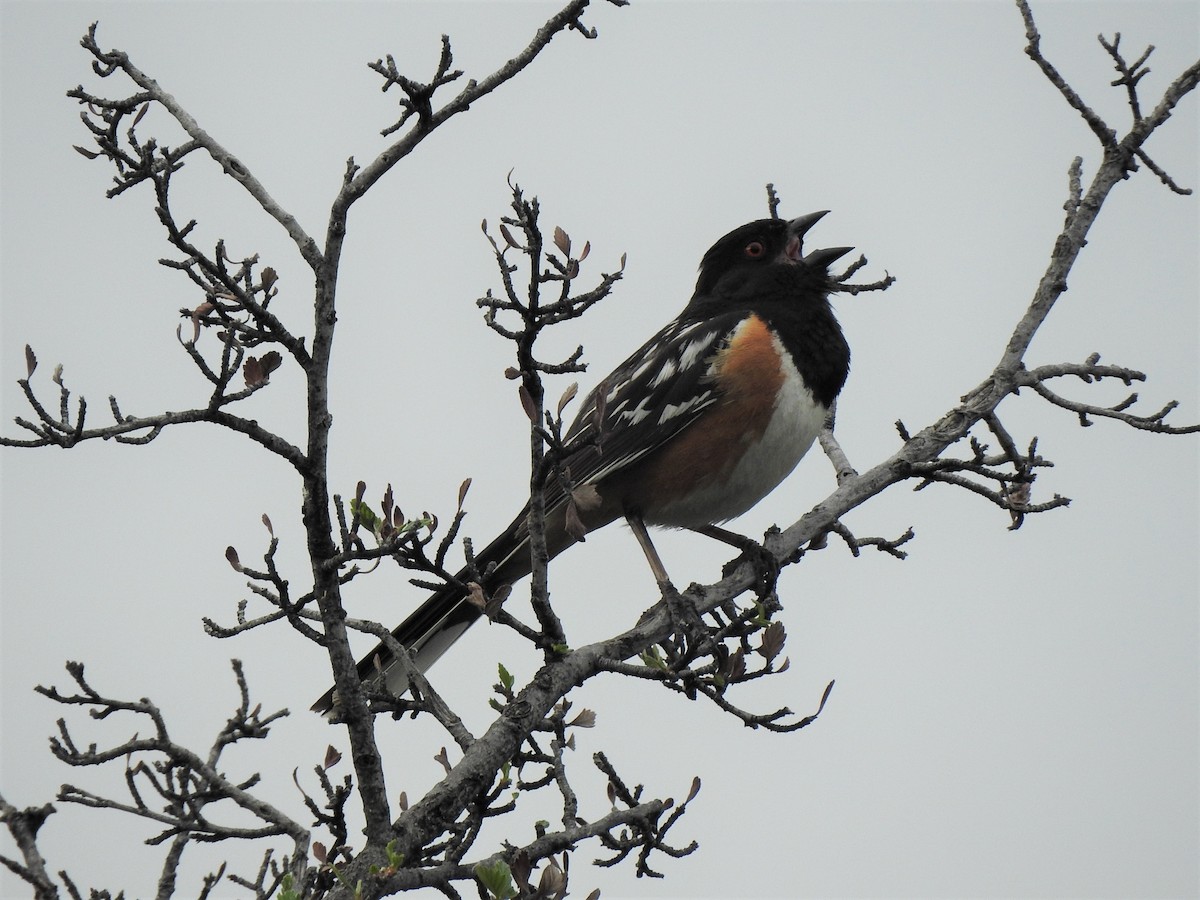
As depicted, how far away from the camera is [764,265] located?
5598mm

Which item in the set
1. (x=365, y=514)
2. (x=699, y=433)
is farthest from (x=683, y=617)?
(x=365, y=514)

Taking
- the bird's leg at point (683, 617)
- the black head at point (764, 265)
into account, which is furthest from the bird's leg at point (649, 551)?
the black head at point (764, 265)

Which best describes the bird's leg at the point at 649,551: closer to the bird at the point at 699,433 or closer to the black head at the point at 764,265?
the bird at the point at 699,433

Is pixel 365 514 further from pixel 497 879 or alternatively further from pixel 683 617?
pixel 683 617

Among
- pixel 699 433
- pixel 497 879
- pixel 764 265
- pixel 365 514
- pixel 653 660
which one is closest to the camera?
pixel 497 879

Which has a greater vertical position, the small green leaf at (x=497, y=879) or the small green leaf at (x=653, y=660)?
the small green leaf at (x=653, y=660)

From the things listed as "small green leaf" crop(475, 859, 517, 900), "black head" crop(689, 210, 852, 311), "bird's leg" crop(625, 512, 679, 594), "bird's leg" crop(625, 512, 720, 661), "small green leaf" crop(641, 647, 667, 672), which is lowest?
"small green leaf" crop(475, 859, 517, 900)

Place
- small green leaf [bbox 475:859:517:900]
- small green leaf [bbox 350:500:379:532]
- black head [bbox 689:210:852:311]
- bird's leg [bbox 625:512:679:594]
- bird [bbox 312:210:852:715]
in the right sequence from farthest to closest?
black head [bbox 689:210:852:311]
bird [bbox 312:210:852:715]
bird's leg [bbox 625:512:679:594]
small green leaf [bbox 350:500:379:532]
small green leaf [bbox 475:859:517:900]

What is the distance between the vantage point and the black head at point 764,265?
541 centimetres

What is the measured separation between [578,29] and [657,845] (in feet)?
7.52

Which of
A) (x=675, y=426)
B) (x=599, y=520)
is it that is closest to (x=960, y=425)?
(x=675, y=426)

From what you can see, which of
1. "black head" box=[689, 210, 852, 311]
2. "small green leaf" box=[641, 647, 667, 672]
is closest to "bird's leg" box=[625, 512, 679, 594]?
"small green leaf" box=[641, 647, 667, 672]

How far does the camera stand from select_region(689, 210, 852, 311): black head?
5406 mm

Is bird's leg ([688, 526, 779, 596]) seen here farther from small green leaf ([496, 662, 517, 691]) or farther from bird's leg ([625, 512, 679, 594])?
small green leaf ([496, 662, 517, 691])
